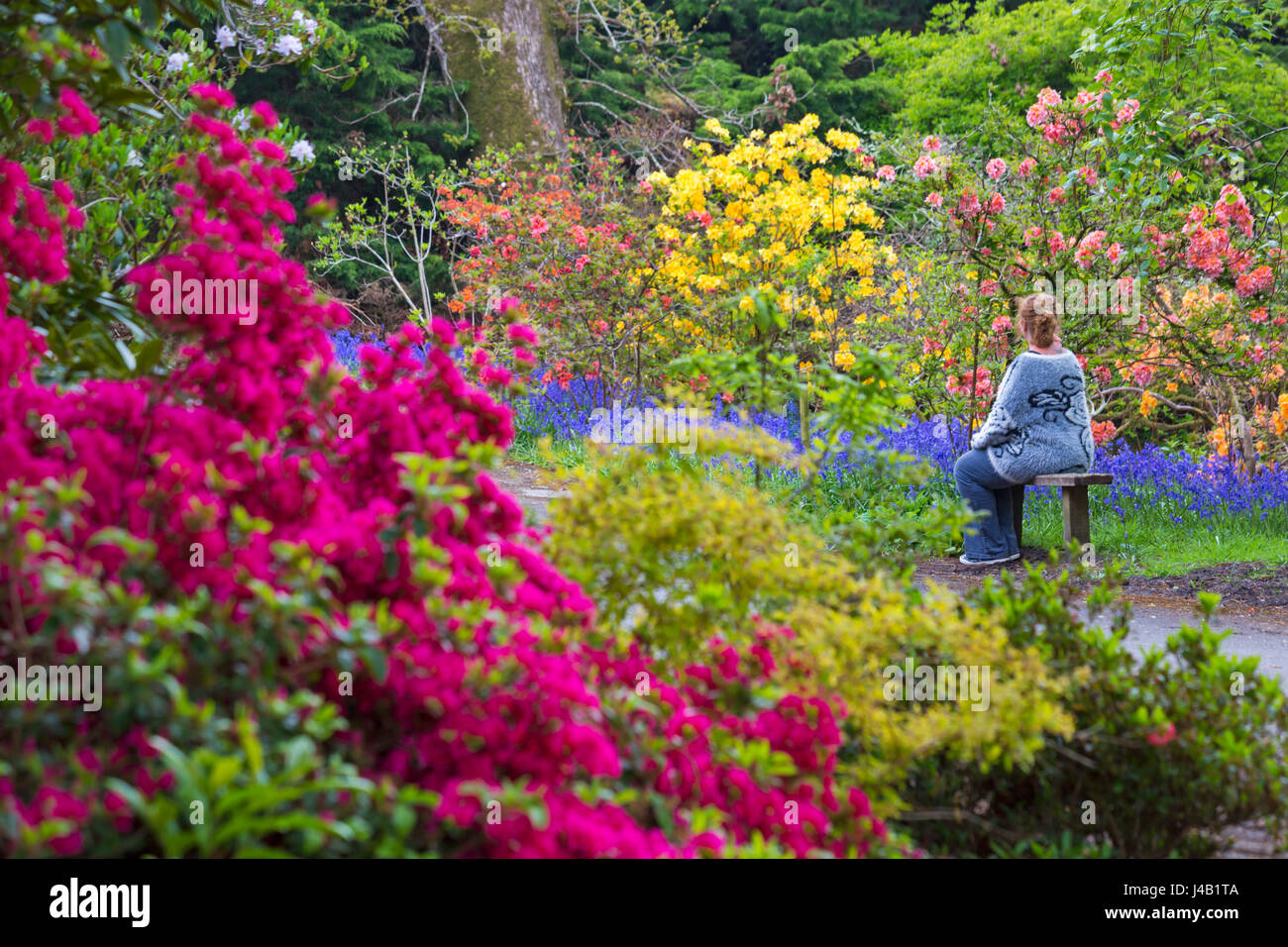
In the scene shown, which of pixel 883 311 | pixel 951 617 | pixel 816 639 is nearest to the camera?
pixel 816 639

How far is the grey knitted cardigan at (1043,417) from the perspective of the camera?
5102 millimetres

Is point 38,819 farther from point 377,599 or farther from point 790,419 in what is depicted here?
point 790,419

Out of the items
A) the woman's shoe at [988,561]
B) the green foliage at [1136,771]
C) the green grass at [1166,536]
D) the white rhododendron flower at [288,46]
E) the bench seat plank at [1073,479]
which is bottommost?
the green foliage at [1136,771]

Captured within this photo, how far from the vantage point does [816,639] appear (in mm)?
1924

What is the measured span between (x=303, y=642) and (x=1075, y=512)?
456cm

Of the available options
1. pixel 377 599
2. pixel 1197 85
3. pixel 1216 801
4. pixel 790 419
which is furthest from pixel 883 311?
pixel 377 599

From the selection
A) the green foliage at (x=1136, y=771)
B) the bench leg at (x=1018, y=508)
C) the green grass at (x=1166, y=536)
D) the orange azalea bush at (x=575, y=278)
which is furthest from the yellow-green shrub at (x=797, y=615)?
the orange azalea bush at (x=575, y=278)

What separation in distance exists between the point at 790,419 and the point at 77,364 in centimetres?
656

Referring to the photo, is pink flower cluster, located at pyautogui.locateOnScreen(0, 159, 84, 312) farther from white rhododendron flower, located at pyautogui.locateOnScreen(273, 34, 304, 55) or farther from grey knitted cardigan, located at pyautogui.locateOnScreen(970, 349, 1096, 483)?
grey knitted cardigan, located at pyautogui.locateOnScreen(970, 349, 1096, 483)

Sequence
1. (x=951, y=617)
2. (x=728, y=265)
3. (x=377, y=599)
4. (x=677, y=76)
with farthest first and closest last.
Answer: (x=677, y=76)
(x=728, y=265)
(x=951, y=617)
(x=377, y=599)

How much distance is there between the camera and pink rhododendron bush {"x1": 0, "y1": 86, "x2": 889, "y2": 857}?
1.29 meters

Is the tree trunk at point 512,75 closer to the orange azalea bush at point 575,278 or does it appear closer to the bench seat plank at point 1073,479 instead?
the orange azalea bush at point 575,278

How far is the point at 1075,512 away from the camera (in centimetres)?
519

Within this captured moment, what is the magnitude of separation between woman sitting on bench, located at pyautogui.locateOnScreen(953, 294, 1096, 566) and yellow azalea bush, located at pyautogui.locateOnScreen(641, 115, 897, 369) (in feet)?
9.22
